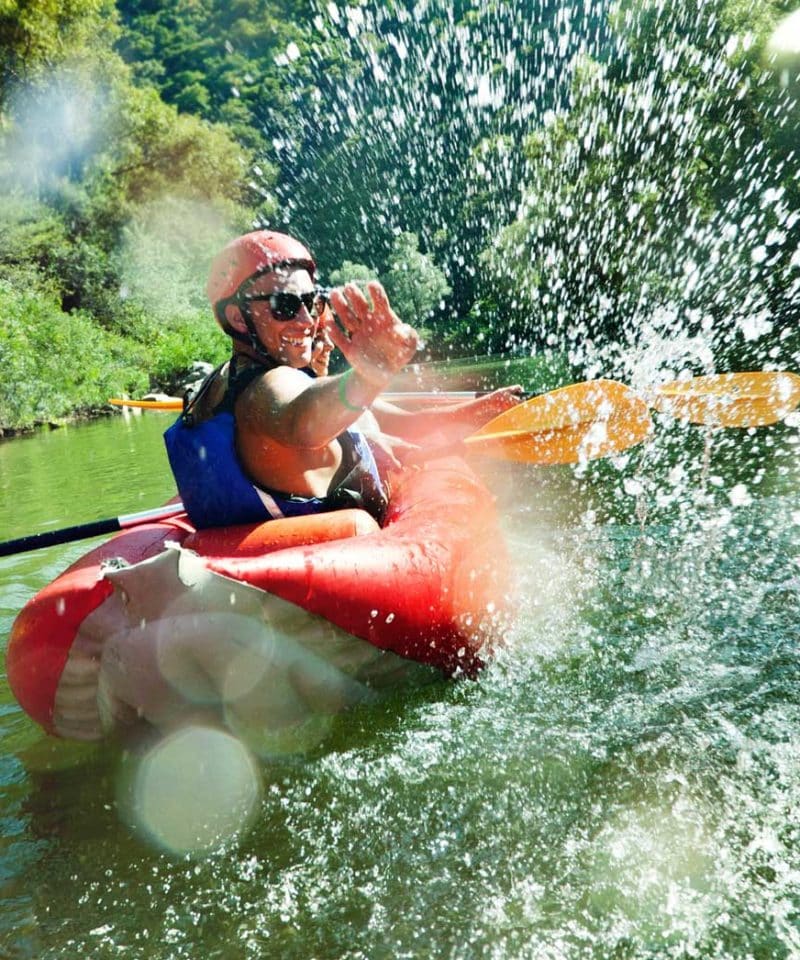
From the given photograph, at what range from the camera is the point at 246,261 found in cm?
268

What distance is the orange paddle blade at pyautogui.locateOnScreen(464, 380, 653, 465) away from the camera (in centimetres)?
410

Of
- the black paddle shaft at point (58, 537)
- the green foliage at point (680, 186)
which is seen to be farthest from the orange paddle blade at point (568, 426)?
the green foliage at point (680, 186)

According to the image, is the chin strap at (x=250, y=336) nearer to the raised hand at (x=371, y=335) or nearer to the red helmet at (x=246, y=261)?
the red helmet at (x=246, y=261)

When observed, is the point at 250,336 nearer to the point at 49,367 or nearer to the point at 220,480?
the point at 220,480

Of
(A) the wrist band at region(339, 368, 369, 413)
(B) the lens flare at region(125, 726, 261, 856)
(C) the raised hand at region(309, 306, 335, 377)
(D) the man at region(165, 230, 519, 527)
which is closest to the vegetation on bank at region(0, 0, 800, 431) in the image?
(C) the raised hand at region(309, 306, 335, 377)

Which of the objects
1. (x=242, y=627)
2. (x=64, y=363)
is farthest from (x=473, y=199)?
(x=242, y=627)

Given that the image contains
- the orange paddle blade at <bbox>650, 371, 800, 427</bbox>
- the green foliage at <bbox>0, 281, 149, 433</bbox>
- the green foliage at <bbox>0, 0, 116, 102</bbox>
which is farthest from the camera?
the green foliage at <bbox>0, 0, 116, 102</bbox>

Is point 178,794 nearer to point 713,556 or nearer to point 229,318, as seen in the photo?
point 229,318

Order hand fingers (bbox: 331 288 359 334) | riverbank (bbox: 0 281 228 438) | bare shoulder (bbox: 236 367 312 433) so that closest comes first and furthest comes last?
hand fingers (bbox: 331 288 359 334)
bare shoulder (bbox: 236 367 312 433)
riverbank (bbox: 0 281 228 438)

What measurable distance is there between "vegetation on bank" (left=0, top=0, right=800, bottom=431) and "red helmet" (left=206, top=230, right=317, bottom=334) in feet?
30.4

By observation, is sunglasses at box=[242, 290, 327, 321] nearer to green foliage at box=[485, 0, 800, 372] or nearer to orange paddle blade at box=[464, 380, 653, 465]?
orange paddle blade at box=[464, 380, 653, 465]

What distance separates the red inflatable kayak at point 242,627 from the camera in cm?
199

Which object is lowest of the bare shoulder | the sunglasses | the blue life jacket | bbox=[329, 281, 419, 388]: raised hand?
the blue life jacket

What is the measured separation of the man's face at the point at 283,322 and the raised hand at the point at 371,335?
75 centimetres
